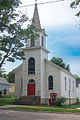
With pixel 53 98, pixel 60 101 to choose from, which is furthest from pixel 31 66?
pixel 60 101

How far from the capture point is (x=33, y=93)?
1060 inches

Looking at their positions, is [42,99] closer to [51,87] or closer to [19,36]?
[51,87]

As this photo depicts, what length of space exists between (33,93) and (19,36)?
9.31 m

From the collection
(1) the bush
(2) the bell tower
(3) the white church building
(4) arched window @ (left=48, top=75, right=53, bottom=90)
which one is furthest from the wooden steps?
(2) the bell tower

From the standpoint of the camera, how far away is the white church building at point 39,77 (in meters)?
26.8

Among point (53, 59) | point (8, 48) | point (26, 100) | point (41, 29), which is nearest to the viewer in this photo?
point (8, 48)

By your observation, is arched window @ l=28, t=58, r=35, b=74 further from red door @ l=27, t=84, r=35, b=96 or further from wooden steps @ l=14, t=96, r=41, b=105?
wooden steps @ l=14, t=96, r=41, b=105

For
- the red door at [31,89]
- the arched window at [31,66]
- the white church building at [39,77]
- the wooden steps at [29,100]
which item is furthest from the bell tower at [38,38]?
the wooden steps at [29,100]

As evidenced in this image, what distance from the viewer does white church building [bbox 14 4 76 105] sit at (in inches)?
1056

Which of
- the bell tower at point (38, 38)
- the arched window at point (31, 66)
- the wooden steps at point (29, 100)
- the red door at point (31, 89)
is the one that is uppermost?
the bell tower at point (38, 38)

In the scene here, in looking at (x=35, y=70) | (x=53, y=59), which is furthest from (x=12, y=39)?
(x=53, y=59)

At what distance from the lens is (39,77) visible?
27.0 meters

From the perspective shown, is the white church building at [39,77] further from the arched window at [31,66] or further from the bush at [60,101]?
the bush at [60,101]

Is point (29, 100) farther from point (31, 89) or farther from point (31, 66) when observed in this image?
point (31, 66)
